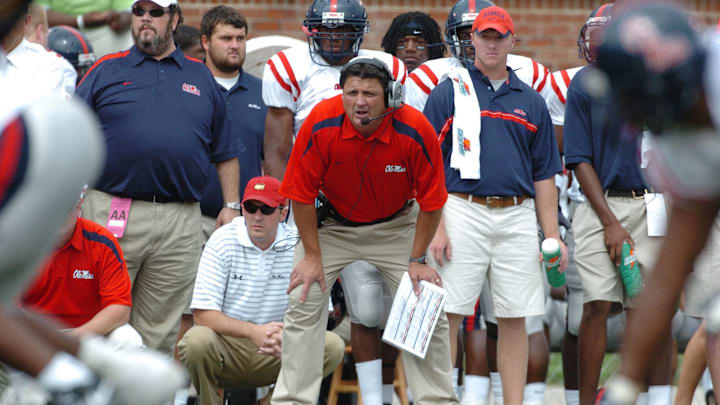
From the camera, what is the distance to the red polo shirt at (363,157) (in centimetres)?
523

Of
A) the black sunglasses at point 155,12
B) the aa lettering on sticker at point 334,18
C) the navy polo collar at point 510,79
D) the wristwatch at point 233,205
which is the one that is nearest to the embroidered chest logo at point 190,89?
the black sunglasses at point 155,12

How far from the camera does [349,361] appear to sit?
6.25 m

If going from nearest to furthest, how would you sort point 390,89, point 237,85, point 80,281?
point 80,281
point 390,89
point 237,85

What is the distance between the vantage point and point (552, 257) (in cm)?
573

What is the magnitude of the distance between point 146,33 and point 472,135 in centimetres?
178

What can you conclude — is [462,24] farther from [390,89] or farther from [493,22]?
[390,89]

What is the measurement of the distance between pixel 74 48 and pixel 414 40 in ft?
7.38

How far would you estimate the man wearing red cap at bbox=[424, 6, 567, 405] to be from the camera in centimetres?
566

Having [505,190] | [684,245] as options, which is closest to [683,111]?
[684,245]

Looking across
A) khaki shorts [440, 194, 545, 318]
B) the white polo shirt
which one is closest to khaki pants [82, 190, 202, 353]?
the white polo shirt

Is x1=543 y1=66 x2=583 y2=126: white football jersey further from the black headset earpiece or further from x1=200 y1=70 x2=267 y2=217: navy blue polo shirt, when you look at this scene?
x1=200 y1=70 x2=267 y2=217: navy blue polo shirt

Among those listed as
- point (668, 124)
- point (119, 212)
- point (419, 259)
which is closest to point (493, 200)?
point (419, 259)

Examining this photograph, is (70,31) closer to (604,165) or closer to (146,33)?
(146,33)

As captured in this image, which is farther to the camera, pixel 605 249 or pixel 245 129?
pixel 245 129
